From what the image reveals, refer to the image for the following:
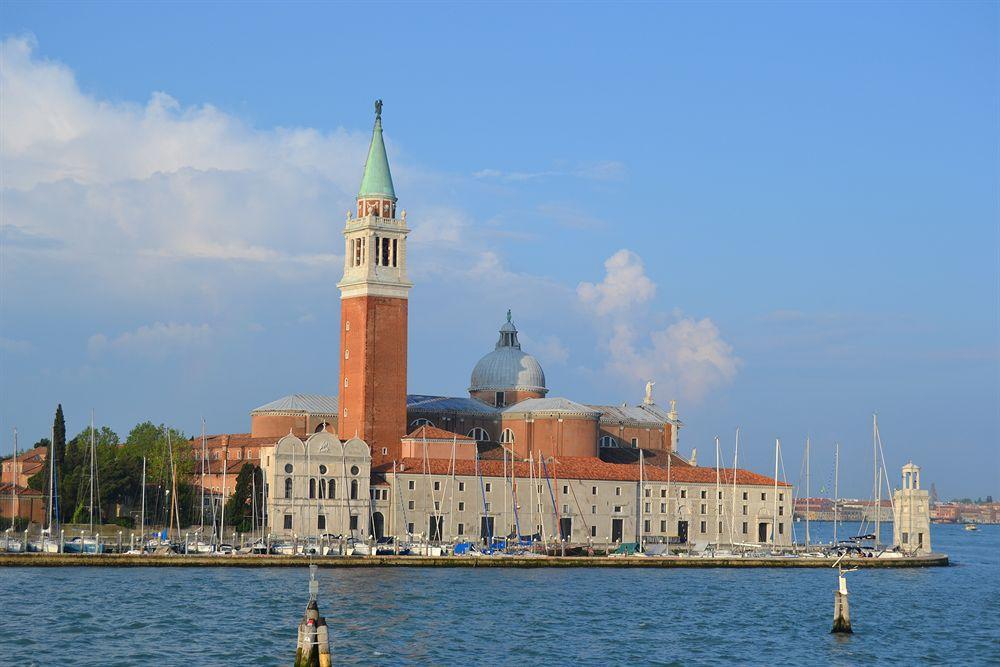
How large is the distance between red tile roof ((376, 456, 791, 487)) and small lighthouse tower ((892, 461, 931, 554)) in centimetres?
740

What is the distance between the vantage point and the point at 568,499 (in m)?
72.7

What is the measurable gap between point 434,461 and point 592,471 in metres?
7.93

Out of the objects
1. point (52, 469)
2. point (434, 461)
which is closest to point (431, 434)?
point (434, 461)

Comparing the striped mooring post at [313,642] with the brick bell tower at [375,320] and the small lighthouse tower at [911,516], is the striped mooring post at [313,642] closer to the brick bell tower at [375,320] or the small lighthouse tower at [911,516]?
the brick bell tower at [375,320]

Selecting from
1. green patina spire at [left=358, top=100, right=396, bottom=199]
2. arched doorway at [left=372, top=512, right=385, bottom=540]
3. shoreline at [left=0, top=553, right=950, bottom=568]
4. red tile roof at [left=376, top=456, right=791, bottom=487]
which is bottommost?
shoreline at [left=0, top=553, right=950, bottom=568]

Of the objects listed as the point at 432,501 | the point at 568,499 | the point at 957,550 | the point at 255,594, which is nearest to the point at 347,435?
the point at 432,501

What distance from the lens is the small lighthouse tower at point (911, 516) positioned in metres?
72.9

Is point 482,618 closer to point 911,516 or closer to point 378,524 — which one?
point 378,524

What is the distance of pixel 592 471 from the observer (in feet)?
243

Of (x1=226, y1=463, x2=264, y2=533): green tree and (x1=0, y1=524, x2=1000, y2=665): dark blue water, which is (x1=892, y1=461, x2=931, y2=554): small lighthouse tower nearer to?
(x1=0, y1=524, x2=1000, y2=665): dark blue water

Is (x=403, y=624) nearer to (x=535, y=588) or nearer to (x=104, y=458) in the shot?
(x=535, y=588)

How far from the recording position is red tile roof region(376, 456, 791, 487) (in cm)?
7006

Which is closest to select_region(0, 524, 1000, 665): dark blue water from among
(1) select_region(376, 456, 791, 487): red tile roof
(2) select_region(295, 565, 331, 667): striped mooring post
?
(2) select_region(295, 565, 331, 667): striped mooring post

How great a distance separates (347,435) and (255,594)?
78.0ft
